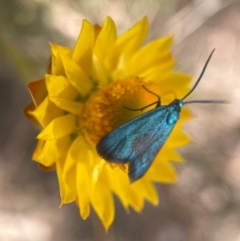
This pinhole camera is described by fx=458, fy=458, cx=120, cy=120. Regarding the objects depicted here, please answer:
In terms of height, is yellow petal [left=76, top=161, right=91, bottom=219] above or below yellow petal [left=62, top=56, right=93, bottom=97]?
below

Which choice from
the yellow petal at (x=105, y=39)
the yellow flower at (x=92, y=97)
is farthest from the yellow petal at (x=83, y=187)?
the yellow petal at (x=105, y=39)

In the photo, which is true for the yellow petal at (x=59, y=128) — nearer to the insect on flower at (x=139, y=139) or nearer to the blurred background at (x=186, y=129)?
the insect on flower at (x=139, y=139)

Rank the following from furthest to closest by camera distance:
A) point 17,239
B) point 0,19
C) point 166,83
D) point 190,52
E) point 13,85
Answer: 1. point 190,52
2. point 17,239
3. point 13,85
4. point 0,19
5. point 166,83

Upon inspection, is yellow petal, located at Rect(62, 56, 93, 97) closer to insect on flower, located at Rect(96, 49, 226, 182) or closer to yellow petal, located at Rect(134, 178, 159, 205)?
insect on flower, located at Rect(96, 49, 226, 182)

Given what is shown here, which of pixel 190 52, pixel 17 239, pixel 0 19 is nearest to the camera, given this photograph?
pixel 0 19

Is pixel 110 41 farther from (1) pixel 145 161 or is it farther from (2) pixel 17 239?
(2) pixel 17 239

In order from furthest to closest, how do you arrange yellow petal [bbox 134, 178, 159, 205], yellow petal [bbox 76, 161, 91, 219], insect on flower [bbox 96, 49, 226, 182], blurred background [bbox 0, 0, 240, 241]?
blurred background [bbox 0, 0, 240, 241], yellow petal [bbox 134, 178, 159, 205], yellow petal [bbox 76, 161, 91, 219], insect on flower [bbox 96, 49, 226, 182]

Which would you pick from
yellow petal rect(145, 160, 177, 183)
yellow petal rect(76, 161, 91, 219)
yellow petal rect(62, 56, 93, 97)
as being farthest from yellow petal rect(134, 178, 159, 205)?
yellow petal rect(62, 56, 93, 97)

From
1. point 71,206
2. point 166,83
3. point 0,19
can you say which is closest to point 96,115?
point 166,83
